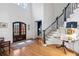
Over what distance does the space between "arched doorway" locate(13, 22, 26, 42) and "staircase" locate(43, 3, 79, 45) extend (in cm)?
39

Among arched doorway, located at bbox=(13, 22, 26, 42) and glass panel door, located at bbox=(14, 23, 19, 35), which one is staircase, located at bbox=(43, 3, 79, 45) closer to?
arched doorway, located at bbox=(13, 22, 26, 42)

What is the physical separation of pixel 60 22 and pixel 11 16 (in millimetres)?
892

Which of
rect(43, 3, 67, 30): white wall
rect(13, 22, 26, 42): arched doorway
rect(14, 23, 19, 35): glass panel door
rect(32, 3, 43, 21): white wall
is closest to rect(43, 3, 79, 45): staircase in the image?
rect(43, 3, 67, 30): white wall

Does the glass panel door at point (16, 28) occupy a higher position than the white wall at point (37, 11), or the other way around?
the white wall at point (37, 11)

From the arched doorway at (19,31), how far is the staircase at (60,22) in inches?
15.5

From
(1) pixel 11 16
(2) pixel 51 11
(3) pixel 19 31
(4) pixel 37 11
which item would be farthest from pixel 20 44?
(2) pixel 51 11

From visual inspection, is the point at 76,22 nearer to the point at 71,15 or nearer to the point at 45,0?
the point at 71,15

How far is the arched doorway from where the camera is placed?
7.26ft

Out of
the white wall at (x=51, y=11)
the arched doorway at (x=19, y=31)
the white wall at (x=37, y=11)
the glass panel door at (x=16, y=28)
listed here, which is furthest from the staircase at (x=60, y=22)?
the glass panel door at (x=16, y=28)

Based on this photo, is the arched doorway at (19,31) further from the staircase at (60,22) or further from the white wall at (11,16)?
the staircase at (60,22)

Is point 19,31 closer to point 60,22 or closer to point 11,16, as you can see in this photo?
point 11,16

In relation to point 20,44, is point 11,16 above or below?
above

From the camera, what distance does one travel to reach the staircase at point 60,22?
218 centimetres

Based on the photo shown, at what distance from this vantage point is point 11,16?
7.02ft
